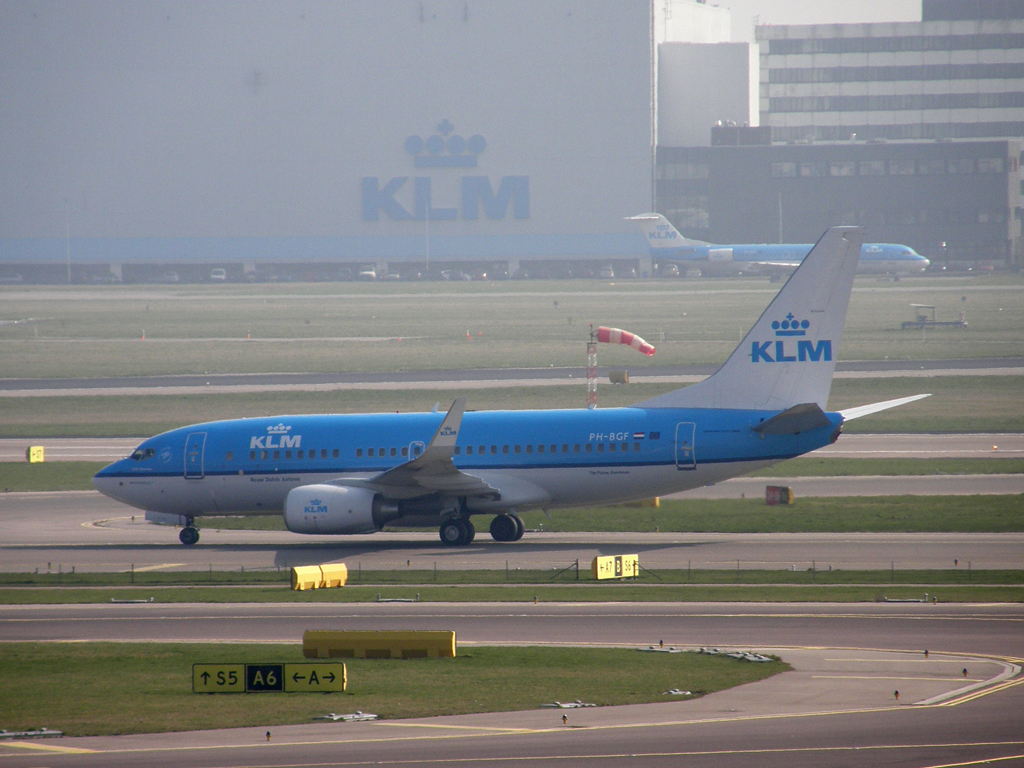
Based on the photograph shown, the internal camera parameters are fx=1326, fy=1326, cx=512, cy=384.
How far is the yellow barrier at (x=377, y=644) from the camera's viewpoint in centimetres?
2652

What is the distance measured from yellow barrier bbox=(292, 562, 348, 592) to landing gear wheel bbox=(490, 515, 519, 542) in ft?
25.7

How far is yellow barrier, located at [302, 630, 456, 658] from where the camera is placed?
1044 inches

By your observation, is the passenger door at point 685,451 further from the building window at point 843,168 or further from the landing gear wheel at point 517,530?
the building window at point 843,168

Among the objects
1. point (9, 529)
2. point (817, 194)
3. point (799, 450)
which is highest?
point (817, 194)

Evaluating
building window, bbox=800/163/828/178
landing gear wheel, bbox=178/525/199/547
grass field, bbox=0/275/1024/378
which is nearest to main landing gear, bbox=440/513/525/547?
landing gear wheel, bbox=178/525/199/547

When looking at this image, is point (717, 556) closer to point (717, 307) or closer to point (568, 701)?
point (568, 701)

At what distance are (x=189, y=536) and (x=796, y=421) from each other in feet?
67.0

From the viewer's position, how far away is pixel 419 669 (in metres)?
25.6

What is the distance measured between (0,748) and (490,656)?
9514mm


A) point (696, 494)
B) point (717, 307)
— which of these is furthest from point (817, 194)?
point (696, 494)

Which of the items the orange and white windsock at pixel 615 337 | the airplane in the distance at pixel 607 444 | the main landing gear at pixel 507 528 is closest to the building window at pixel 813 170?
the orange and white windsock at pixel 615 337

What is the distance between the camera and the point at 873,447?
61.0 meters

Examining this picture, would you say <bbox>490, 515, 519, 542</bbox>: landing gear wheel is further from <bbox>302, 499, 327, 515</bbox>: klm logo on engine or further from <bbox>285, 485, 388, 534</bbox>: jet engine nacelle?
<bbox>302, 499, 327, 515</bbox>: klm logo on engine

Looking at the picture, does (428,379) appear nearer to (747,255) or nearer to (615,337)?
(615,337)
